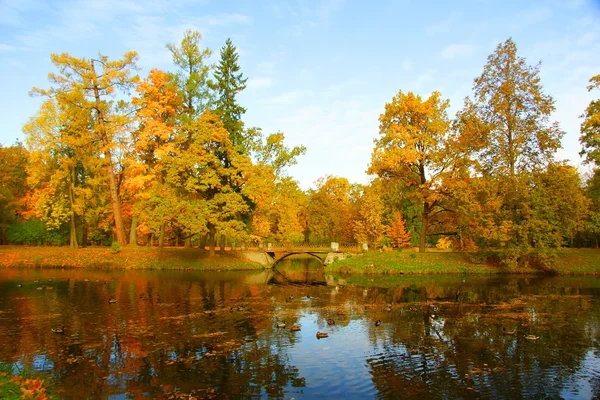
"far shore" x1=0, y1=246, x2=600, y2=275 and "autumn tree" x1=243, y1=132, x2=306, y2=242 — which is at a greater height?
"autumn tree" x1=243, y1=132, x2=306, y2=242

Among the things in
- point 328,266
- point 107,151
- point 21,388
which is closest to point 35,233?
point 107,151

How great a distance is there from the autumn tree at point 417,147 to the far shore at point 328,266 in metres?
6.07

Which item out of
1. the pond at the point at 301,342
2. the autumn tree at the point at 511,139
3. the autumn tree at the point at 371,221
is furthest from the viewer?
the autumn tree at the point at 371,221

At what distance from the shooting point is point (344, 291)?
1174 inches

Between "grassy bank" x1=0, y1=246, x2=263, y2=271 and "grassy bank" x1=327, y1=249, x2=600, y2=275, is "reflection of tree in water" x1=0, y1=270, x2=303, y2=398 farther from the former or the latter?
"grassy bank" x1=327, y1=249, x2=600, y2=275

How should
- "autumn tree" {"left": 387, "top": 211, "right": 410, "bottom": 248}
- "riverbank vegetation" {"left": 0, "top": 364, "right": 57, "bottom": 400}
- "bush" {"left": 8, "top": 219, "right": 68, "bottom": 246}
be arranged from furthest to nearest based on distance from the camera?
"autumn tree" {"left": 387, "top": 211, "right": 410, "bottom": 248}
"bush" {"left": 8, "top": 219, "right": 68, "bottom": 246}
"riverbank vegetation" {"left": 0, "top": 364, "right": 57, "bottom": 400}

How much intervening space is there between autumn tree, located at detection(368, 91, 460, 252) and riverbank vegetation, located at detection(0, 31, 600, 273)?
0.41 feet

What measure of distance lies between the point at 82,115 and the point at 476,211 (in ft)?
135

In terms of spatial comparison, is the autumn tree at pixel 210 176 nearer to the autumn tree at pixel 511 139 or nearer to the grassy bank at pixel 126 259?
the grassy bank at pixel 126 259

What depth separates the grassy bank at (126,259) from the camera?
42000mm

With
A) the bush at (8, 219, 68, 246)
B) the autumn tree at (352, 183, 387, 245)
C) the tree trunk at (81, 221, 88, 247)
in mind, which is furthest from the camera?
the autumn tree at (352, 183, 387, 245)

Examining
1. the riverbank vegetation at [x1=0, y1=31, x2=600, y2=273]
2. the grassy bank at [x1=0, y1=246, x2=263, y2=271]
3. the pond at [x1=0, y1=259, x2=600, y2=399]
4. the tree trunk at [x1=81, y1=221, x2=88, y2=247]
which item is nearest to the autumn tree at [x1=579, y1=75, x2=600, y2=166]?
the riverbank vegetation at [x1=0, y1=31, x2=600, y2=273]

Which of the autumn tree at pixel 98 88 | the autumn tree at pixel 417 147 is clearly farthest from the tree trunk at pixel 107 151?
the autumn tree at pixel 417 147

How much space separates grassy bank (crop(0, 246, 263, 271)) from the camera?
4200 cm
